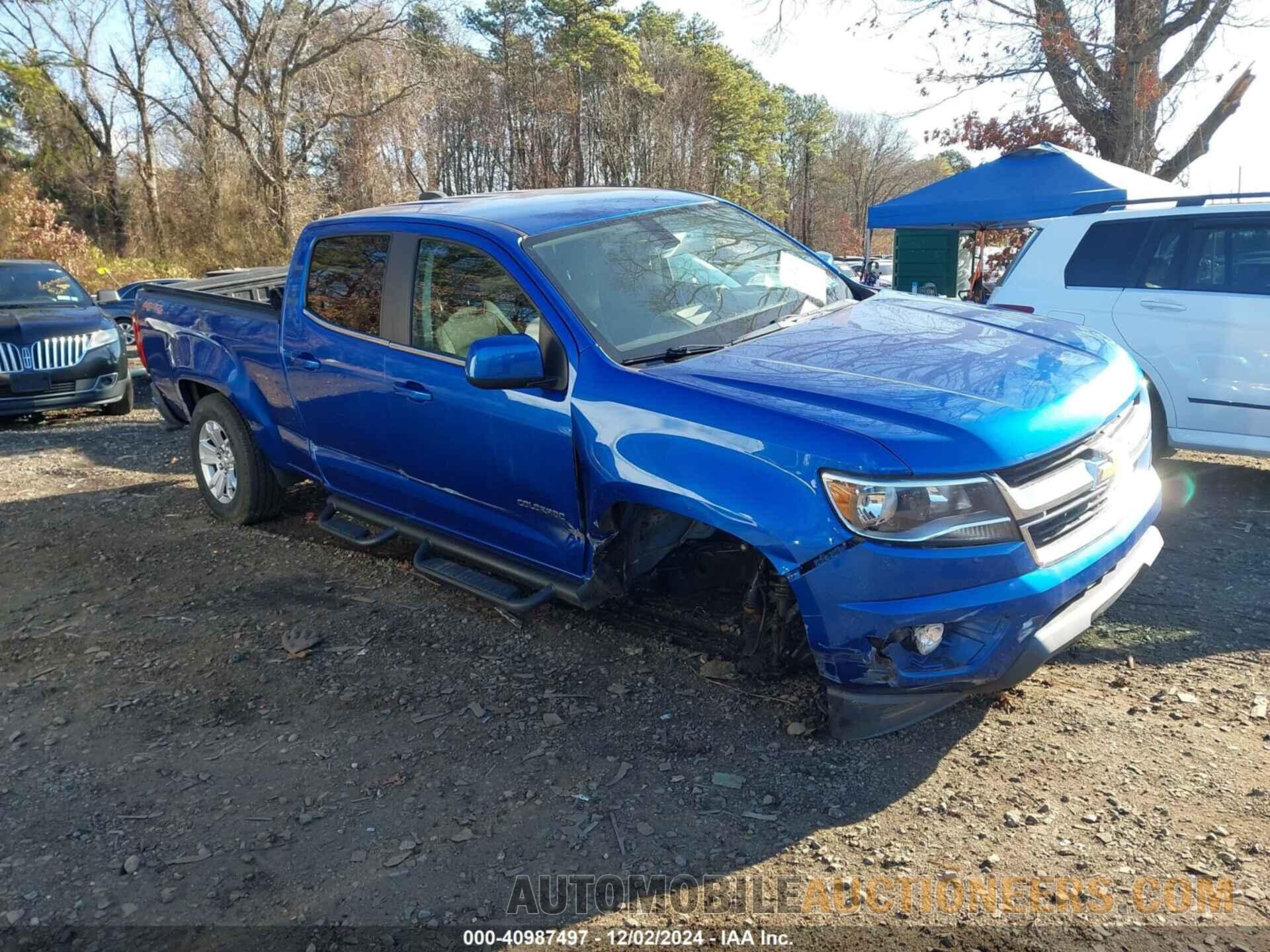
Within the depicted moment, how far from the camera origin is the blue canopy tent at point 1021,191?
1115 cm

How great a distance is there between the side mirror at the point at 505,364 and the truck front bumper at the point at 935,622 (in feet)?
4.16

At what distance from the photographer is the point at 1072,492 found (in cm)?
312

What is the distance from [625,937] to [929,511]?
57.5 inches

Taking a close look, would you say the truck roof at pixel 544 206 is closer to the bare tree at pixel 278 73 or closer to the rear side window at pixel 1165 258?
the rear side window at pixel 1165 258

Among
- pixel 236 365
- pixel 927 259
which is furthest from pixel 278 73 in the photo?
pixel 236 365

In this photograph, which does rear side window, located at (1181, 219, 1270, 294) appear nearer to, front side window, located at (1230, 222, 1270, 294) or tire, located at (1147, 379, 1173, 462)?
front side window, located at (1230, 222, 1270, 294)

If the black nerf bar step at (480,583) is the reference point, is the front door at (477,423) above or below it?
above

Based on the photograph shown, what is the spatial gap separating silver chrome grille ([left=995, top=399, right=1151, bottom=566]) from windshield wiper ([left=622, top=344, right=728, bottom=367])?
121 cm

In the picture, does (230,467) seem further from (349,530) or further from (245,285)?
(245,285)

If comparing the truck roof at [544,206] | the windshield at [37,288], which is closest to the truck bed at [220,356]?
the truck roof at [544,206]

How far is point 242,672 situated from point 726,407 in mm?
2464

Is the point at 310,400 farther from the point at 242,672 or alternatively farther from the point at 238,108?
the point at 238,108

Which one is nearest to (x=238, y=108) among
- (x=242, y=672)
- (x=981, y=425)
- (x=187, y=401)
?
(x=187, y=401)

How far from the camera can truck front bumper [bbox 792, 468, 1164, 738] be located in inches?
114
